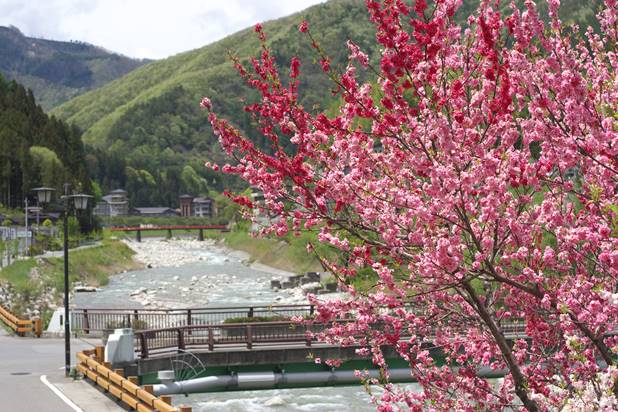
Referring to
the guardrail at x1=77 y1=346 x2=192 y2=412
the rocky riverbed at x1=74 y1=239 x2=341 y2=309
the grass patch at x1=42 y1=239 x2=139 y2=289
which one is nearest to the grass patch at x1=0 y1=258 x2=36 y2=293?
the grass patch at x1=42 y1=239 x2=139 y2=289

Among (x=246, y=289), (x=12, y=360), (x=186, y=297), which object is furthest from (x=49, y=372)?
(x=246, y=289)

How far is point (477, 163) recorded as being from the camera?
7.41 m

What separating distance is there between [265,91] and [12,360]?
64.8 ft

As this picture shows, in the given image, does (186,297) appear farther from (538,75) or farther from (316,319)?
(538,75)

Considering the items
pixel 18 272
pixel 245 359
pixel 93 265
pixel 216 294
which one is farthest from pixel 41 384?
pixel 93 265

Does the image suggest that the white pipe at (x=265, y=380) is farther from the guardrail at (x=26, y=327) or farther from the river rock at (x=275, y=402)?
the guardrail at (x=26, y=327)

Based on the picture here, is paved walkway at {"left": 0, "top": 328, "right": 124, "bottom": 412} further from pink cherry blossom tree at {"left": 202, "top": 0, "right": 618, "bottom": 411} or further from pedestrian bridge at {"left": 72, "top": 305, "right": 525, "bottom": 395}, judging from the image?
pink cherry blossom tree at {"left": 202, "top": 0, "right": 618, "bottom": 411}

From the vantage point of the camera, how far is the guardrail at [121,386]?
51.0ft

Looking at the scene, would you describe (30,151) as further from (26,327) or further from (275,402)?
(275,402)

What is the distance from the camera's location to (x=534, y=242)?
345 inches

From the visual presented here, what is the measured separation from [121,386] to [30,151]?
95.1 m

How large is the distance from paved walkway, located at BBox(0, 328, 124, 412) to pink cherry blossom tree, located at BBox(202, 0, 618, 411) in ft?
35.3

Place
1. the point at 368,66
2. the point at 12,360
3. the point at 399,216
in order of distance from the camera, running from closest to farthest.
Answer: the point at 368,66
the point at 399,216
the point at 12,360

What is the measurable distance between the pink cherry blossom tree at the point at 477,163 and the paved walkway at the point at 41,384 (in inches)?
423
